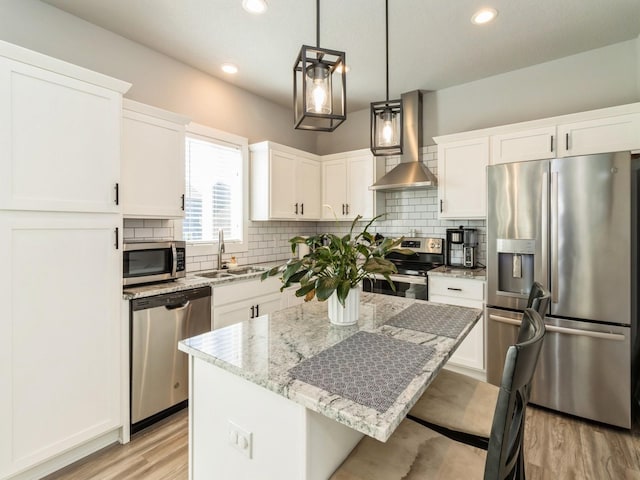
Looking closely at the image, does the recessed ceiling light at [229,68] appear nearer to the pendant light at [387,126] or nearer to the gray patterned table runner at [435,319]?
the pendant light at [387,126]

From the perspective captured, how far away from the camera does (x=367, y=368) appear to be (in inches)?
42.2

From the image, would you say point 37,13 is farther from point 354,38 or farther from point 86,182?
point 354,38

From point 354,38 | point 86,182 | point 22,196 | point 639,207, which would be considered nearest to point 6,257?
point 22,196

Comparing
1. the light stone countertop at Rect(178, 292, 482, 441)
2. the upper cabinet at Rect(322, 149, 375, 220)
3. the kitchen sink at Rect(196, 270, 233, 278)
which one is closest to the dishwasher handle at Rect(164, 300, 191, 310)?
the kitchen sink at Rect(196, 270, 233, 278)

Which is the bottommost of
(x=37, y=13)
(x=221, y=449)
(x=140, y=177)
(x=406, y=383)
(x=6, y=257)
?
(x=221, y=449)

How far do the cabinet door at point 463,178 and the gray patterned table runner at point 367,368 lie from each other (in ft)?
7.43

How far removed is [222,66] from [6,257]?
2.33 meters

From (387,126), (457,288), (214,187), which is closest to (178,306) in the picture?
(214,187)

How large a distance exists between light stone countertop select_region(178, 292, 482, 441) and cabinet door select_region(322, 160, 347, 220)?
2.30m

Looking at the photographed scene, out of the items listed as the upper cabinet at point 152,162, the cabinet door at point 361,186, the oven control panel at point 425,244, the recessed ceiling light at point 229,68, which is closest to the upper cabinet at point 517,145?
the oven control panel at point 425,244

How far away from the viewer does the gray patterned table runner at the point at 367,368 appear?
912 millimetres

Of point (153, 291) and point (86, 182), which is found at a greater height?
point (86, 182)

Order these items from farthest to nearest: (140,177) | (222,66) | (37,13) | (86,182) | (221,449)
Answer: (222,66) < (140,177) < (37,13) < (86,182) < (221,449)

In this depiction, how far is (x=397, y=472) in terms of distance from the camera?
3.30ft
